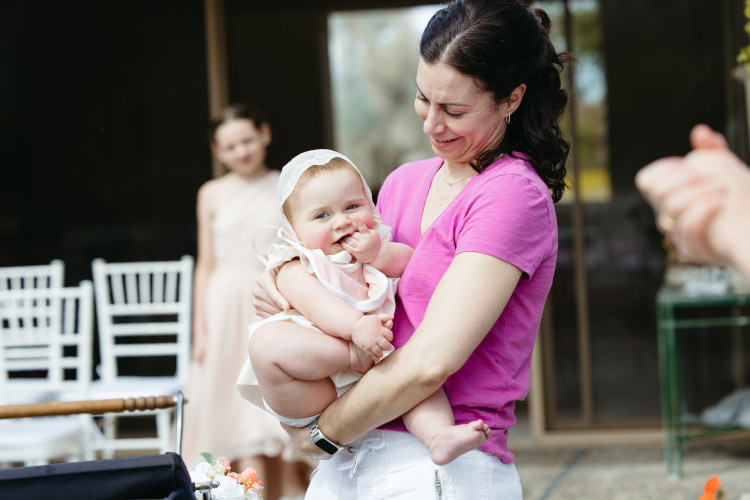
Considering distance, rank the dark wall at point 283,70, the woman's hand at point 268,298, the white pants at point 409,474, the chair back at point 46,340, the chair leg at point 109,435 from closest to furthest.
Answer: the white pants at point 409,474 < the woman's hand at point 268,298 < the chair back at point 46,340 < the chair leg at point 109,435 < the dark wall at point 283,70

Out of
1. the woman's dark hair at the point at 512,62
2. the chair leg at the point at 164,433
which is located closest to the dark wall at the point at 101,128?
the chair leg at the point at 164,433

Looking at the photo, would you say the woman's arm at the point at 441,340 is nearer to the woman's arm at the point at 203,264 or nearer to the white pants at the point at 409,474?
the white pants at the point at 409,474

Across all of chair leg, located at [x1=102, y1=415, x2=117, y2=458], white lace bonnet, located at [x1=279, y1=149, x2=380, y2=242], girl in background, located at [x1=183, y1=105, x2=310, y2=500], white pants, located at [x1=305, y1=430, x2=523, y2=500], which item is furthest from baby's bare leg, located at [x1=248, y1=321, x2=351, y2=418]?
chair leg, located at [x1=102, y1=415, x2=117, y2=458]

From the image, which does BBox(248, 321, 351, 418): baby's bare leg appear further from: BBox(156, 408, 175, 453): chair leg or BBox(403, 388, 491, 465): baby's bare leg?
BBox(156, 408, 175, 453): chair leg

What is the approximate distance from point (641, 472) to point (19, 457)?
281cm

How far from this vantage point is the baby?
1.33m

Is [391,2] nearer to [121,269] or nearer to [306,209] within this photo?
[121,269]

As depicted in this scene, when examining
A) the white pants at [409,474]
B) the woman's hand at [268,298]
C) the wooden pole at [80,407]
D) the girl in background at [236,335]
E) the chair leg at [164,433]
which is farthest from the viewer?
the chair leg at [164,433]

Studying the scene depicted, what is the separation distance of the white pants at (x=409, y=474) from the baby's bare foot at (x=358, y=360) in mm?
127

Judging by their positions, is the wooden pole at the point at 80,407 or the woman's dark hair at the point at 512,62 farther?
the wooden pole at the point at 80,407

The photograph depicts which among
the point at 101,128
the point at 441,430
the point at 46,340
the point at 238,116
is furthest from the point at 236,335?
the point at 441,430

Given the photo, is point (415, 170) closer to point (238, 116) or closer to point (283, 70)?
point (238, 116)

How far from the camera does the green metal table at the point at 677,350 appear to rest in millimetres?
3945

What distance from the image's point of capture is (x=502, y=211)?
131cm
